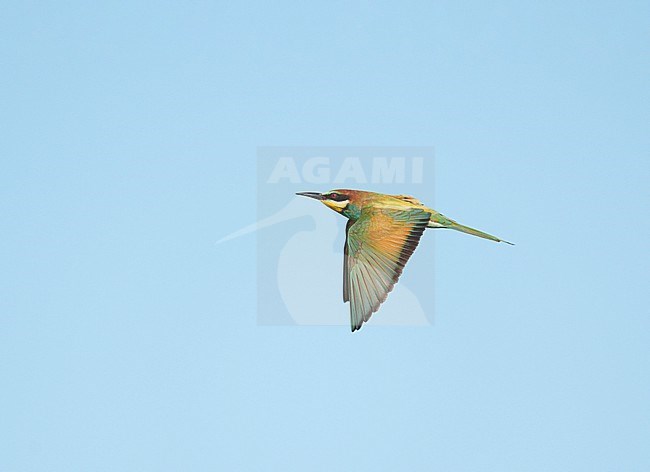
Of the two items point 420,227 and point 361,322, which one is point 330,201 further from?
point 361,322

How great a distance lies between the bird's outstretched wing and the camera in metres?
6.11

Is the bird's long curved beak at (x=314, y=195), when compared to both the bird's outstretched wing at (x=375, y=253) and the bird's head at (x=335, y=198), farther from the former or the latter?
the bird's outstretched wing at (x=375, y=253)

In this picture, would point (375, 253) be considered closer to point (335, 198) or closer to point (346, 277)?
point (346, 277)

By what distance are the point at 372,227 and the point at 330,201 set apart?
0.35m

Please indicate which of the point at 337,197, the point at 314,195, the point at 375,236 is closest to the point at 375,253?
the point at 375,236

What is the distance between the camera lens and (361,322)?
19.5ft

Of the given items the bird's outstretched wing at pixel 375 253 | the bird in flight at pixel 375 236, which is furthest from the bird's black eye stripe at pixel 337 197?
the bird's outstretched wing at pixel 375 253

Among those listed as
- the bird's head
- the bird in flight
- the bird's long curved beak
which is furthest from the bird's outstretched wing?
the bird's long curved beak

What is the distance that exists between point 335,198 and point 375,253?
1.63 feet

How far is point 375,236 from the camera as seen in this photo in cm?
643

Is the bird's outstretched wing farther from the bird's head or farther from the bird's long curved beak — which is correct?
the bird's long curved beak

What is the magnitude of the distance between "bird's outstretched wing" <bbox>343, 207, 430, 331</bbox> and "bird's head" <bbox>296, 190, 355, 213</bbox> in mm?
116

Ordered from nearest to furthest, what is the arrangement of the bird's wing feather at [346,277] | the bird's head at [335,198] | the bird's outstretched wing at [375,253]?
the bird's outstretched wing at [375,253]
the bird's wing feather at [346,277]
the bird's head at [335,198]

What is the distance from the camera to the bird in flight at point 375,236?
6145 millimetres
